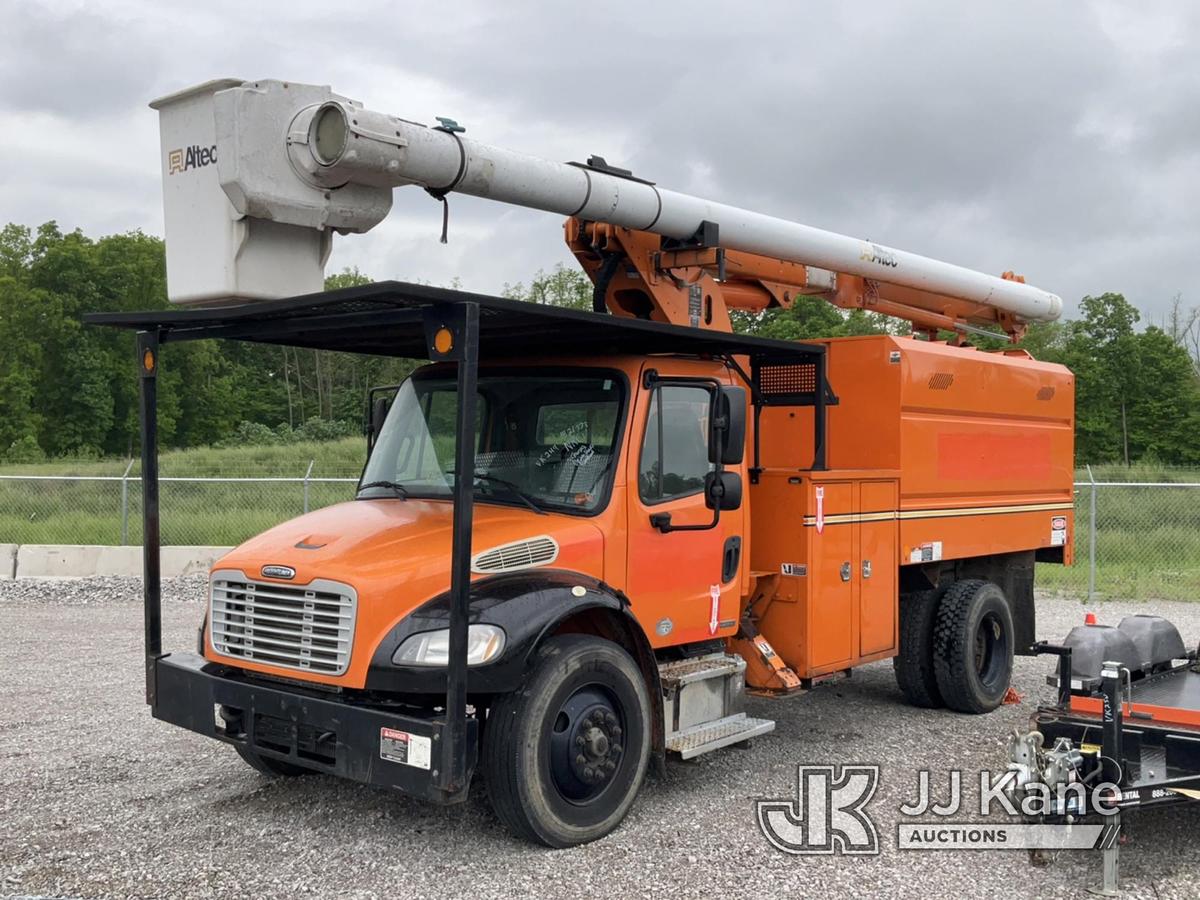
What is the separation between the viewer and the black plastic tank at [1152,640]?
6.75 meters

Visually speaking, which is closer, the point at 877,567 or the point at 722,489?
the point at 722,489

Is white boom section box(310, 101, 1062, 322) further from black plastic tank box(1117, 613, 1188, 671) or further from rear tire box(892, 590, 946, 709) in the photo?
black plastic tank box(1117, 613, 1188, 671)

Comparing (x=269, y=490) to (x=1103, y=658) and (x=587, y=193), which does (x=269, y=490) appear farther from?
(x=1103, y=658)

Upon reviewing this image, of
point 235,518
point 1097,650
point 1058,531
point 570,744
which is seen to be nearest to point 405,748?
point 570,744

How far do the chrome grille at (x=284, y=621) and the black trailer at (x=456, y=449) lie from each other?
0.16 meters

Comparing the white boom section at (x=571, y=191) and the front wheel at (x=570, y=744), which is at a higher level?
the white boom section at (x=571, y=191)

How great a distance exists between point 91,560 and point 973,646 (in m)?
12.6

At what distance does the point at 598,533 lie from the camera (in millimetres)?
5699

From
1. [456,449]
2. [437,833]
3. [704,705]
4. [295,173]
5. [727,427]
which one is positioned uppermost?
[295,173]

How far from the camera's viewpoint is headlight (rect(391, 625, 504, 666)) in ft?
16.1

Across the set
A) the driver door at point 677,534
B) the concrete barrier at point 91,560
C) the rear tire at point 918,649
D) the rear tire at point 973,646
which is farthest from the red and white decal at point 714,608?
the concrete barrier at point 91,560

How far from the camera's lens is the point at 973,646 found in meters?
8.27

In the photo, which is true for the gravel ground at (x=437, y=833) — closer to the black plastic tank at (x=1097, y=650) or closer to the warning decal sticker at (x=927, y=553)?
the black plastic tank at (x=1097, y=650)

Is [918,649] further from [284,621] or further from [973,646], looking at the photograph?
[284,621]
